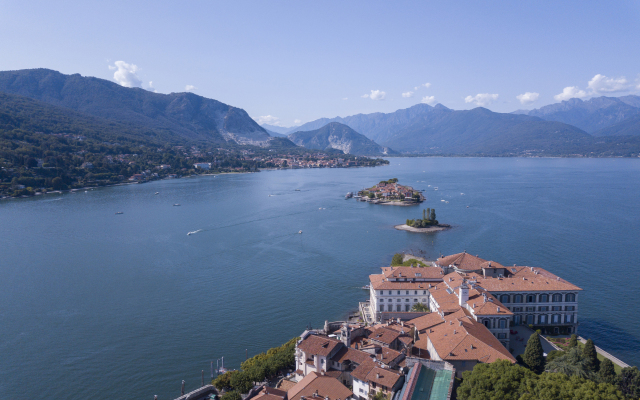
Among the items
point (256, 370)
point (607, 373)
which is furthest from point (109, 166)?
point (607, 373)

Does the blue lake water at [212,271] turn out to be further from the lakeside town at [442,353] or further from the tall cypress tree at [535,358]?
the tall cypress tree at [535,358]

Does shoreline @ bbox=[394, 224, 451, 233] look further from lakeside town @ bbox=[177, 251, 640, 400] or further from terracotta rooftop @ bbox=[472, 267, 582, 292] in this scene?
terracotta rooftop @ bbox=[472, 267, 582, 292]

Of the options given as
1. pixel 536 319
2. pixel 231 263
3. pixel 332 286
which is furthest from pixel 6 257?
pixel 536 319

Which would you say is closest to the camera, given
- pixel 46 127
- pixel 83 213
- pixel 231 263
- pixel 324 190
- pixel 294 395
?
pixel 294 395

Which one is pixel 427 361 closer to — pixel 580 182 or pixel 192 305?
pixel 192 305

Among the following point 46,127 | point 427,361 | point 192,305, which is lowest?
point 192,305

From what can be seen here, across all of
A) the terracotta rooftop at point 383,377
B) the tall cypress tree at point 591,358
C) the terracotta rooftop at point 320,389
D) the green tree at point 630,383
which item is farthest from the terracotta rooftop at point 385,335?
the green tree at point 630,383
